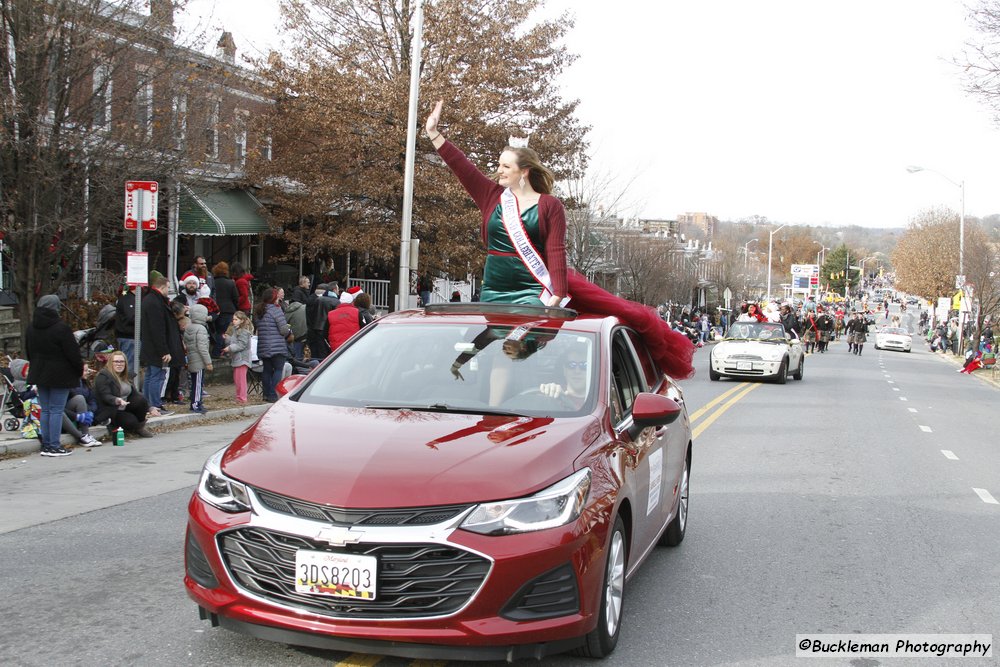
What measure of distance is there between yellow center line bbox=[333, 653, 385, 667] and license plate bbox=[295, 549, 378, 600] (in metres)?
0.59

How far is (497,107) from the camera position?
25.1 metres

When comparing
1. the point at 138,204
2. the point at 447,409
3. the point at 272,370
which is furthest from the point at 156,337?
the point at 447,409

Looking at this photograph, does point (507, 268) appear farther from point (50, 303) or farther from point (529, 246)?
point (50, 303)

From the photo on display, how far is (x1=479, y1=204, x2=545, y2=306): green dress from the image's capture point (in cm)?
618

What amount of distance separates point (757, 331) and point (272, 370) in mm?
13249

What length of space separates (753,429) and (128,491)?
8.65 metres

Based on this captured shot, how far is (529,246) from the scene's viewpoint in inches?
242

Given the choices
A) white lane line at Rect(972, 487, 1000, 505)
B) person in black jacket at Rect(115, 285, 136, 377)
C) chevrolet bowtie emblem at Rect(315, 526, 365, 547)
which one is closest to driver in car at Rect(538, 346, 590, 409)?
chevrolet bowtie emblem at Rect(315, 526, 365, 547)

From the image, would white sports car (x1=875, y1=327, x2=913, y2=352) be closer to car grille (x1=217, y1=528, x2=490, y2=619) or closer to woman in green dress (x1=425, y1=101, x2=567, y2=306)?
woman in green dress (x1=425, y1=101, x2=567, y2=306)

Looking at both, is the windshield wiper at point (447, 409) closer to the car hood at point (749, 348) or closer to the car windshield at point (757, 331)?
the car hood at point (749, 348)

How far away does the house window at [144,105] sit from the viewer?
14789mm

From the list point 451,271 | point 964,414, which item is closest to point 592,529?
point 964,414

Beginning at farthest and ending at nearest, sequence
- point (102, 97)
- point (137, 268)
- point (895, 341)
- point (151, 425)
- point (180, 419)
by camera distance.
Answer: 1. point (895, 341)
2. point (102, 97)
3. point (180, 419)
4. point (151, 425)
5. point (137, 268)

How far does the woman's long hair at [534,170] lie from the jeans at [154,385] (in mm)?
7965
